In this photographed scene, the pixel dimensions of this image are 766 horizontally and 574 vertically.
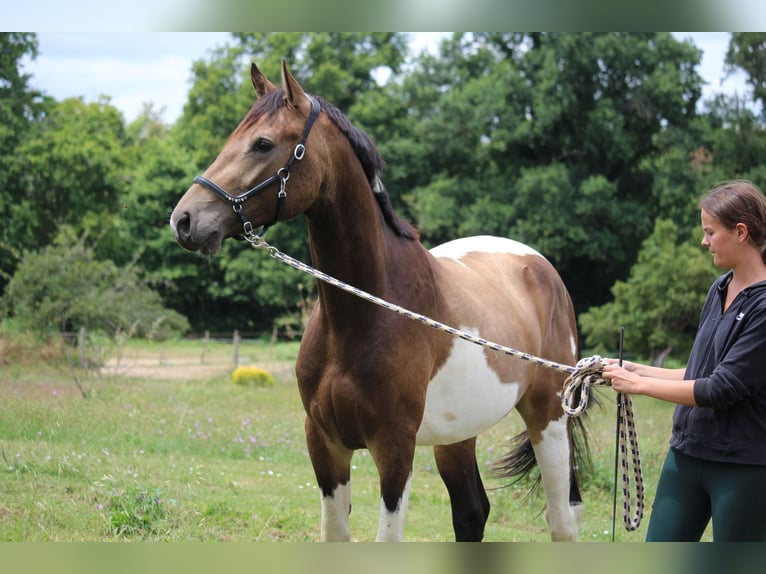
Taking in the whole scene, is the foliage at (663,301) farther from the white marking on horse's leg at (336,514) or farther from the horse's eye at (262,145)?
the horse's eye at (262,145)

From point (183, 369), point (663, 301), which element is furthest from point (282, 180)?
point (183, 369)

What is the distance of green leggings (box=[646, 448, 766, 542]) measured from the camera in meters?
2.49

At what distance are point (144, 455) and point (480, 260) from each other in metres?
3.56

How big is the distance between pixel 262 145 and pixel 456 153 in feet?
70.1

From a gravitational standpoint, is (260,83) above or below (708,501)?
above

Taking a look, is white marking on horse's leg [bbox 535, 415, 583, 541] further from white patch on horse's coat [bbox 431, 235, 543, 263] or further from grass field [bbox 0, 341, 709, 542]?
white patch on horse's coat [bbox 431, 235, 543, 263]

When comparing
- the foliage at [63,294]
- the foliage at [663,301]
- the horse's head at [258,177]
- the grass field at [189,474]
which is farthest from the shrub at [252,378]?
the horse's head at [258,177]

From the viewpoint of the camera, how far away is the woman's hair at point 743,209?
255 centimetres

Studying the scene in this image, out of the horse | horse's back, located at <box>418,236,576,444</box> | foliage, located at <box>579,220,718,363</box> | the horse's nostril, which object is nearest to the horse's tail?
horse's back, located at <box>418,236,576,444</box>

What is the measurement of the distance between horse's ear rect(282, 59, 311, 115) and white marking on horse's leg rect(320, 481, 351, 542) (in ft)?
5.27

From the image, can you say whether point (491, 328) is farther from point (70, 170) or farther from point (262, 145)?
point (70, 170)

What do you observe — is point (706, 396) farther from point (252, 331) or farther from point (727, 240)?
point (252, 331)

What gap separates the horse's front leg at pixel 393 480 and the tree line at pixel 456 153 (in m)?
13.3

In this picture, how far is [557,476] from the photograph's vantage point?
4492 mm
